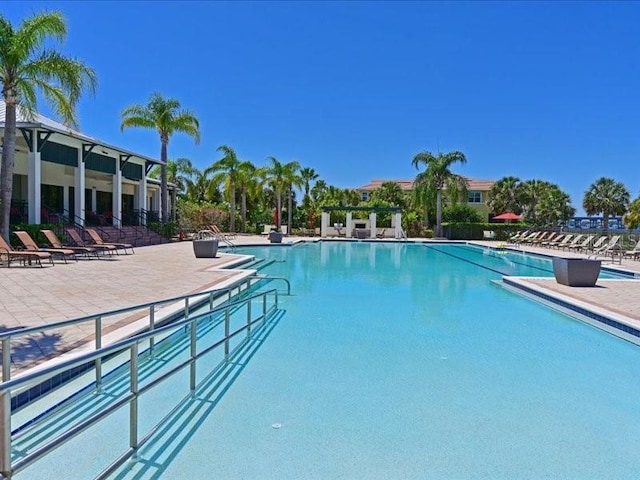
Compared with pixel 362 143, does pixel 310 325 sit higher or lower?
lower

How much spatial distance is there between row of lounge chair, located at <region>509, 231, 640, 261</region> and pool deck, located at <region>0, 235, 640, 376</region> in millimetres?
10127

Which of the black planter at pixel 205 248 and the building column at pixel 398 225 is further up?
the building column at pixel 398 225

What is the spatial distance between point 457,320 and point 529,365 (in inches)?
106

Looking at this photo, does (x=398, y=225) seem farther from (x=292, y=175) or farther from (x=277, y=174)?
(x=277, y=174)

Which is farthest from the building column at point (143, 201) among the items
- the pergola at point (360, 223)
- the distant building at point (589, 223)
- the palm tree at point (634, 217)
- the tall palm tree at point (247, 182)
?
the palm tree at point (634, 217)

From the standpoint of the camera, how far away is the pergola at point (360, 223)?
1527 inches

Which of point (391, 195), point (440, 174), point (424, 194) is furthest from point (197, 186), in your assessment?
point (440, 174)

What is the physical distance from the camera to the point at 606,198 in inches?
1921

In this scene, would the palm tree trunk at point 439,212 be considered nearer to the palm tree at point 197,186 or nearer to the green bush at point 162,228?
the green bush at point 162,228

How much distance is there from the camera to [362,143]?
43781 mm

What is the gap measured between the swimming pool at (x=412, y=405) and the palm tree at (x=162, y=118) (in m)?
22.0

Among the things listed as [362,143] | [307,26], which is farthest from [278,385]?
[362,143]

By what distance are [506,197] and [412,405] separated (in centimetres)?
4727

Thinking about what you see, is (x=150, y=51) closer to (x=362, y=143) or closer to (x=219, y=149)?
(x=219, y=149)
